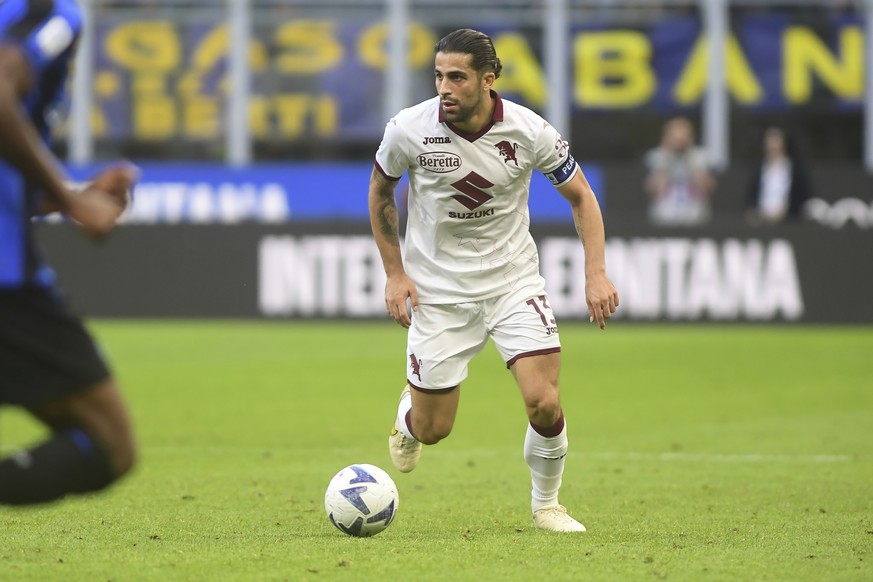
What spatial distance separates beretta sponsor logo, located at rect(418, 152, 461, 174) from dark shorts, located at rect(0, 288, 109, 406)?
2543 mm

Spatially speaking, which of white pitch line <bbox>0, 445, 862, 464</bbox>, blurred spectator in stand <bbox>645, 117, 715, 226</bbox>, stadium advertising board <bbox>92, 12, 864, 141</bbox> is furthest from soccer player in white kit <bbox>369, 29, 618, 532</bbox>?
stadium advertising board <bbox>92, 12, 864, 141</bbox>

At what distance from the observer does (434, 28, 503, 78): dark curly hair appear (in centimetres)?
669

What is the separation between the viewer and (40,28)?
460 centimetres

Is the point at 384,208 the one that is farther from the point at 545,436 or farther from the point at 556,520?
the point at 556,520

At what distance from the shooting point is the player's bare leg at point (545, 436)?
6.67 metres

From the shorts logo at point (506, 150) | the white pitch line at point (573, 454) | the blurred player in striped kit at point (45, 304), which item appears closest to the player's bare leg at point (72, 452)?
the blurred player in striped kit at point (45, 304)

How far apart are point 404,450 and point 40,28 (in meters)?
3.28

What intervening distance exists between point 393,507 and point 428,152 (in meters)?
1.59

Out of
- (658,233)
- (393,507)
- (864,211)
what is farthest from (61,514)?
(864,211)

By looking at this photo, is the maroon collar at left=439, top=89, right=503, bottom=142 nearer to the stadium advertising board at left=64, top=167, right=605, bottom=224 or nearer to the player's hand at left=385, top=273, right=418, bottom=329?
the player's hand at left=385, top=273, right=418, bottom=329

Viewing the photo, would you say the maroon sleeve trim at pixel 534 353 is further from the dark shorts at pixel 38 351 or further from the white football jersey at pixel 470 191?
the dark shorts at pixel 38 351

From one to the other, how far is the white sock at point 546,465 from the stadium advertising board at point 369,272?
431 inches

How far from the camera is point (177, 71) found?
25.2 metres

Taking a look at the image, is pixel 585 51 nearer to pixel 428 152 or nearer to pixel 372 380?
pixel 372 380
